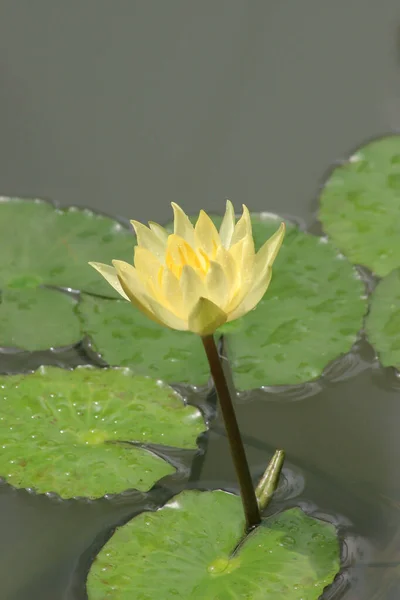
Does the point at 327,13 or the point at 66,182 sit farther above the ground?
the point at 327,13

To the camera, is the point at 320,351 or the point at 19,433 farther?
the point at 320,351

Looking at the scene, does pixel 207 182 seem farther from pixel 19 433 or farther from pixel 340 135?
pixel 19 433

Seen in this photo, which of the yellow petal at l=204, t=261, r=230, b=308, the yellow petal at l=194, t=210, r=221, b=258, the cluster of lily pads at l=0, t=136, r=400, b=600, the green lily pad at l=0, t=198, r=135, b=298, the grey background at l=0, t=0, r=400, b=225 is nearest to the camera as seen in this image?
the yellow petal at l=204, t=261, r=230, b=308

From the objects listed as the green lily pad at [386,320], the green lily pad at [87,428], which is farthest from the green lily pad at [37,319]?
the green lily pad at [386,320]

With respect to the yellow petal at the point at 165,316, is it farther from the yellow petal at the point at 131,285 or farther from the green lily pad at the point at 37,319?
the green lily pad at the point at 37,319

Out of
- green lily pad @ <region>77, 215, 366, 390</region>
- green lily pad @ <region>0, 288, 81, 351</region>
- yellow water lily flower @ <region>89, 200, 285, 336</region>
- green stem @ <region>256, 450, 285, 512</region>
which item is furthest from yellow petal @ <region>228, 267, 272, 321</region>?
green lily pad @ <region>0, 288, 81, 351</region>

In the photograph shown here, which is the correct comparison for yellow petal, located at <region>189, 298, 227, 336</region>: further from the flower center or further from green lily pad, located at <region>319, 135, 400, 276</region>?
green lily pad, located at <region>319, 135, 400, 276</region>

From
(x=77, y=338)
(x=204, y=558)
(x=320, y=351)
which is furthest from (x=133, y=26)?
(x=204, y=558)
